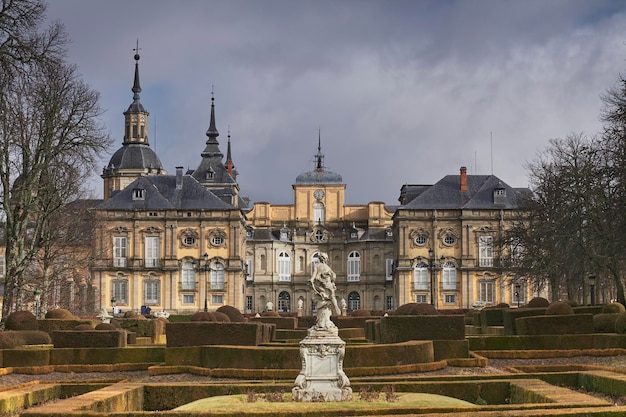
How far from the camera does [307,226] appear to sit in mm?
102250

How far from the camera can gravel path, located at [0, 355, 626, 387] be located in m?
26.4

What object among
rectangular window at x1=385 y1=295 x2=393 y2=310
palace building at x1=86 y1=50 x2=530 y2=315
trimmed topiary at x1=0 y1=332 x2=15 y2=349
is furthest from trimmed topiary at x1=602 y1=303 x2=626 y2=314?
rectangular window at x1=385 y1=295 x2=393 y2=310

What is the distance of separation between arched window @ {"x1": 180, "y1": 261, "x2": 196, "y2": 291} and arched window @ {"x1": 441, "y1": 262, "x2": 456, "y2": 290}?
19038mm

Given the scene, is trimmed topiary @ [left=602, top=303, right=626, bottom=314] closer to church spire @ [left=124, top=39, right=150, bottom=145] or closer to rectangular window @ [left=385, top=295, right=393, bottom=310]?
rectangular window @ [left=385, top=295, right=393, bottom=310]

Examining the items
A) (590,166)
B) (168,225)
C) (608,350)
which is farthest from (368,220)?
(608,350)

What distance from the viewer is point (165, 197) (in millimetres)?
86250

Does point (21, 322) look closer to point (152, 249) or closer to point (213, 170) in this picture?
point (152, 249)

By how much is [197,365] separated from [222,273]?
57350 mm

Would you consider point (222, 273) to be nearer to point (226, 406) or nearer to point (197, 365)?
point (197, 365)

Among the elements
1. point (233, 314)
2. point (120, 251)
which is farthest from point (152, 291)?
point (233, 314)

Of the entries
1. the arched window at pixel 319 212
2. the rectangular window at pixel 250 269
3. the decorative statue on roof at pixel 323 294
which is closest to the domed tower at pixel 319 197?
the arched window at pixel 319 212

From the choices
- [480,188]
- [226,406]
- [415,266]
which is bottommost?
[226,406]

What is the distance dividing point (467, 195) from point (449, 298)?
26.8 ft

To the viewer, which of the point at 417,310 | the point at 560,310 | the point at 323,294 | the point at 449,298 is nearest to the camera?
the point at 323,294
